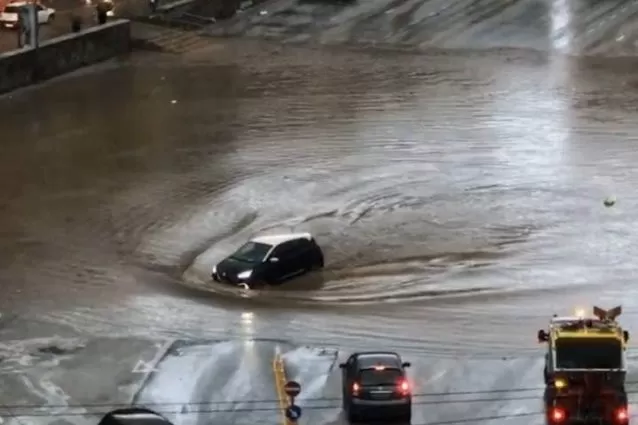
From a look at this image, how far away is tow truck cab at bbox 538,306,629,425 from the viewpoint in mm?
18656

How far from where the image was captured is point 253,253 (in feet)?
86.7

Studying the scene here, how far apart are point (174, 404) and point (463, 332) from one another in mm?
5649

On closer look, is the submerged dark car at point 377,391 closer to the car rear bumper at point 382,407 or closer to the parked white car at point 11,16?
the car rear bumper at point 382,407

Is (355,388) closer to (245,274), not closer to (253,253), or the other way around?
(245,274)

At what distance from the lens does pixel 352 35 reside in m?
51.8

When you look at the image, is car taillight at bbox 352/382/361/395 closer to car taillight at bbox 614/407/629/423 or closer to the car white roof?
car taillight at bbox 614/407/629/423

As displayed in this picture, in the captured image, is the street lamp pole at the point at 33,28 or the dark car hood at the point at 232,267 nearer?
the dark car hood at the point at 232,267

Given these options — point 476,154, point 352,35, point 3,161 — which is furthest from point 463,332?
point 352,35

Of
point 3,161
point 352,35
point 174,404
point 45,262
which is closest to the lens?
point 174,404

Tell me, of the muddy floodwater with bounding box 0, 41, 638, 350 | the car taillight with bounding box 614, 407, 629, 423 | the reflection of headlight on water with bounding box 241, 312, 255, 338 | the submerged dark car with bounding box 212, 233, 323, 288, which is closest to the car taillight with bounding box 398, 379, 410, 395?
the car taillight with bounding box 614, 407, 629, 423

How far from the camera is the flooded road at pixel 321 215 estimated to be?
22.3 metres


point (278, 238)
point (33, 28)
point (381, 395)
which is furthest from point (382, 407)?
point (33, 28)

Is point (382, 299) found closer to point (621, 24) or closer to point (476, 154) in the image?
point (476, 154)

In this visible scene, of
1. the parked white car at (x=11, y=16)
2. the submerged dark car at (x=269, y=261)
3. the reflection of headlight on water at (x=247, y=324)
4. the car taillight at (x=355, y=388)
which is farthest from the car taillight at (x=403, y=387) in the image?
the parked white car at (x=11, y=16)
